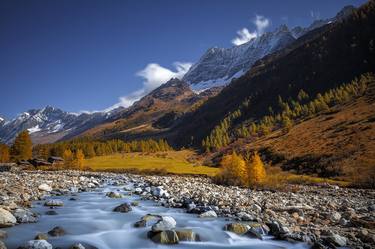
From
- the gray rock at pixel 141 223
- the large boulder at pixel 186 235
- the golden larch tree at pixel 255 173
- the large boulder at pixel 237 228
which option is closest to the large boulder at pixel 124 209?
the gray rock at pixel 141 223

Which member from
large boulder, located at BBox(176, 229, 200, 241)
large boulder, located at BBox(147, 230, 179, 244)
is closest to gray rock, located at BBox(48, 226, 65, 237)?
large boulder, located at BBox(147, 230, 179, 244)

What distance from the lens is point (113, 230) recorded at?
21.3 m

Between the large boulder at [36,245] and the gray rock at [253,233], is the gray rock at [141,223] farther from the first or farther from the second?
the large boulder at [36,245]

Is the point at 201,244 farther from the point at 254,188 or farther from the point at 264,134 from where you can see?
the point at 264,134

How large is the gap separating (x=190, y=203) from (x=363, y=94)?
127056mm

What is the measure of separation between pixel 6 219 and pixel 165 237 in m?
9.96

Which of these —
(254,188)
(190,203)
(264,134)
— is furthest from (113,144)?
(190,203)

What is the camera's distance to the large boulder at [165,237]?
17.8 meters

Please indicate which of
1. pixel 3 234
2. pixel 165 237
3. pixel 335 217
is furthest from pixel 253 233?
pixel 3 234

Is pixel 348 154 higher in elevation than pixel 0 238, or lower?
higher

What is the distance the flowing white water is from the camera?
1764cm

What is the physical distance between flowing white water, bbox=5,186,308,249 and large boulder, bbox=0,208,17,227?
0.57 metres

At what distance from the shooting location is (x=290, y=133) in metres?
115

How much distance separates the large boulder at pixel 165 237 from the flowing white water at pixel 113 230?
1.14 feet
